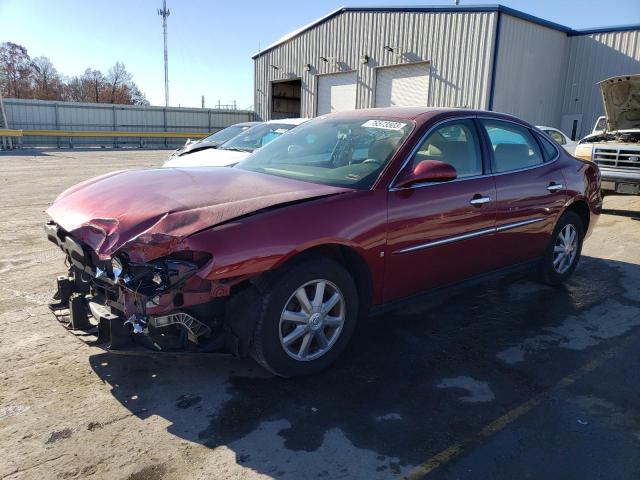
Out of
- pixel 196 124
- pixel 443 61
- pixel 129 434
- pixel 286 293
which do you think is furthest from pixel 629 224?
pixel 196 124

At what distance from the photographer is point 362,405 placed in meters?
3.10

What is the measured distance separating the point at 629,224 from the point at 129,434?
8.93m

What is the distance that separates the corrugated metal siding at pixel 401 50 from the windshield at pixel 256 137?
35.7ft

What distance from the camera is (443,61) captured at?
63.8 ft

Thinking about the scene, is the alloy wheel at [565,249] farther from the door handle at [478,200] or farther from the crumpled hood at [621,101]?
the crumpled hood at [621,101]

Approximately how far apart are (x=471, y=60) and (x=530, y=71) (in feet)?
8.67

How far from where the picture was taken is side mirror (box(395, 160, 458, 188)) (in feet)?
11.7

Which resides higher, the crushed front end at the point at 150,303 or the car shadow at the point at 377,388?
the crushed front end at the point at 150,303

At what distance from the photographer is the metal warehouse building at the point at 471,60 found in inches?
Answer: 726

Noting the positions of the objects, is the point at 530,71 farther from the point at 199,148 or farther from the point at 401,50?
the point at 199,148

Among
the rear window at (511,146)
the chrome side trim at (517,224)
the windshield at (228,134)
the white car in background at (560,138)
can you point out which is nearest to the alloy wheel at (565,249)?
the chrome side trim at (517,224)

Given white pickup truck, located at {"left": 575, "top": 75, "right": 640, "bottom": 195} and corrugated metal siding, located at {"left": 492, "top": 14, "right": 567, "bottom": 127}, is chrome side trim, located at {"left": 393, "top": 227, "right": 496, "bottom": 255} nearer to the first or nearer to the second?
white pickup truck, located at {"left": 575, "top": 75, "right": 640, "bottom": 195}

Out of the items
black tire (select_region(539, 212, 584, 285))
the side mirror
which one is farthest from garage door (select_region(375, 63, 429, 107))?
the side mirror

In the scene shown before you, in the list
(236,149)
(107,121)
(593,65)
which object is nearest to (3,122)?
(107,121)
